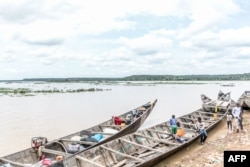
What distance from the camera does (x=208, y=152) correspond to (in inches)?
436

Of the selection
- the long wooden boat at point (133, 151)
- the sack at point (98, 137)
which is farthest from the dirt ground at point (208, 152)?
the sack at point (98, 137)

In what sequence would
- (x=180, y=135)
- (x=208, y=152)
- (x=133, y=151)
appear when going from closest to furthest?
(x=208, y=152)
(x=133, y=151)
(x=180, y=135)

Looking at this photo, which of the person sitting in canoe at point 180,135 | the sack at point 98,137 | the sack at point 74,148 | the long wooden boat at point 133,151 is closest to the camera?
the long wooden boat at point 133,151

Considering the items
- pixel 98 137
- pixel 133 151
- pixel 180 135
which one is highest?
pixel 98 137

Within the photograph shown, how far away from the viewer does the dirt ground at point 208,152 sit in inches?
384

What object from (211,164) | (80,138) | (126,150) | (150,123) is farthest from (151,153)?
(150,123)

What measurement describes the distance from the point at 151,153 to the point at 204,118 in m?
8.22

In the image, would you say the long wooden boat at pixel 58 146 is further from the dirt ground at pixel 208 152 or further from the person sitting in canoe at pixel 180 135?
the dirt ground at pixel 208 152

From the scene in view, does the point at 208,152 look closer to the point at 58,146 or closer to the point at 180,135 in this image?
the point at 180,135

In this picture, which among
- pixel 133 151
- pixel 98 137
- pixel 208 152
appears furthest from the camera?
pixel 98 137

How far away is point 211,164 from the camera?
9281mm

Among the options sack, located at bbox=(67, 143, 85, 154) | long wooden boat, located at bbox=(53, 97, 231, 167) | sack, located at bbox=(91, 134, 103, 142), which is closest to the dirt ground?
long wooden boat, located at bbox=(53, 97, 231, 167)

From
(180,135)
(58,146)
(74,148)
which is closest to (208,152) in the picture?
(180,135)

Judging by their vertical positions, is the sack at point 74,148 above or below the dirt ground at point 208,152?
above
